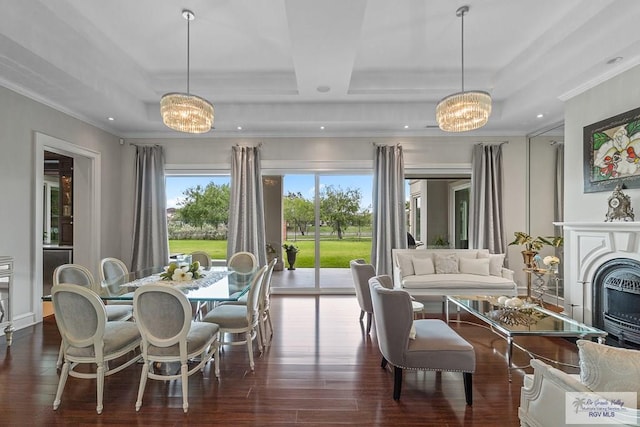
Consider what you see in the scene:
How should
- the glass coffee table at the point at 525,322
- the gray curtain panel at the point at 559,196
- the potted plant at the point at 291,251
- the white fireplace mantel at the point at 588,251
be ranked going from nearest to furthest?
the glass coffee table at the point at 525,322, the white fireplace mantel at the point at 588,251, the gray curtain panel at the point at 559,196, the potted plant at the point at 291,251

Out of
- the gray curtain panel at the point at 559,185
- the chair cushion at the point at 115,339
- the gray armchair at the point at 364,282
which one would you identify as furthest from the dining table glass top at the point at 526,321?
the chair cushion at the point at 115,339

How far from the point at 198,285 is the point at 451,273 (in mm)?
3844

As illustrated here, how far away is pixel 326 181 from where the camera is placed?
20.8 feet

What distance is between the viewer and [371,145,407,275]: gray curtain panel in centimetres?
596

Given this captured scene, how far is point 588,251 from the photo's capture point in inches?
157

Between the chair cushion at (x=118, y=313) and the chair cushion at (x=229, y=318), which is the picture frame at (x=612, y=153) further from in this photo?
the chair cushion at (x=118, y=313)

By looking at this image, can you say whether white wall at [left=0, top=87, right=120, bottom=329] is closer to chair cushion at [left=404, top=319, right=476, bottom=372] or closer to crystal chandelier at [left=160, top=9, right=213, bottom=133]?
crystal chandelier at [left=160, top=9, right=213, bottom=133]

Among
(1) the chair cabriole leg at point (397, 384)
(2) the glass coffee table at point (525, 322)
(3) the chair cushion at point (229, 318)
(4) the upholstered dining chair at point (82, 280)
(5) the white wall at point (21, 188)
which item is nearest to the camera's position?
(1) the chair cabriole leg at point (397, 384)

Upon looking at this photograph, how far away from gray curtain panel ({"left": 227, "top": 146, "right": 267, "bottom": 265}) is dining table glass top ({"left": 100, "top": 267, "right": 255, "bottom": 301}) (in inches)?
75.4

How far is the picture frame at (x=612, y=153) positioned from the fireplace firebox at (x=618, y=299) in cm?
88

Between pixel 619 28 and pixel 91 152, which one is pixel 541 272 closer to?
pixel 619 28

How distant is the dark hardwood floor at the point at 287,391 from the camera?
2.34 metres

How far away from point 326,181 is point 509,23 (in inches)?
145

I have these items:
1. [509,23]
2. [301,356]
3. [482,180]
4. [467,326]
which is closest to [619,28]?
[509,23]
